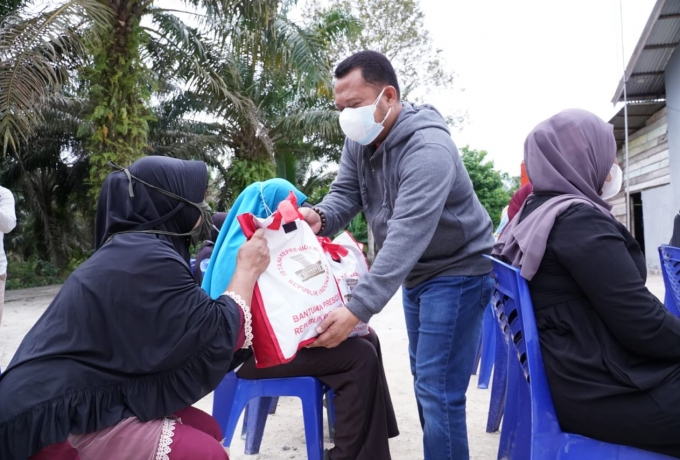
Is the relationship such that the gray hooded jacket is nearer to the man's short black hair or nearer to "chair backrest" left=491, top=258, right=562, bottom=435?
the man's short black hair

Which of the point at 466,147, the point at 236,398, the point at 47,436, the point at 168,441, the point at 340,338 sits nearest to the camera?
the point at 47,436

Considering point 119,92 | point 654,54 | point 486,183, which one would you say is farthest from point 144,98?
point 486,183

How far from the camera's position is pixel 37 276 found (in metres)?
16.2

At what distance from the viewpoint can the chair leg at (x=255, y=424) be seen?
9.95 ft

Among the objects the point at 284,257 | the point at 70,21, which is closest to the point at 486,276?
the point at 284,257

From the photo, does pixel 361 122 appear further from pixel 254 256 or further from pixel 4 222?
pixel 4 222

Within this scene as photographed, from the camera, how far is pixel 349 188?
105 inches

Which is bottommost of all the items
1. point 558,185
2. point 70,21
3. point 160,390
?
point 160,390

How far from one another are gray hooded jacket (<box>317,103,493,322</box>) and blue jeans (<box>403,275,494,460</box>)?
77 millimetres

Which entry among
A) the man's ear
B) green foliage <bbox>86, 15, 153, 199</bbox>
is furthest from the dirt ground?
green foliage <bbox>86, 15, 153, 199</bbox>

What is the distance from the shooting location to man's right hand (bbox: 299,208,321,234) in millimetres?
2461

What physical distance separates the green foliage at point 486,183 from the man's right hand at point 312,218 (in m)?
19.2

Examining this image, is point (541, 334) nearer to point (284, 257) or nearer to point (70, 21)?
point (284, 257)

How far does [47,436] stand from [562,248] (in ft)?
5.14
